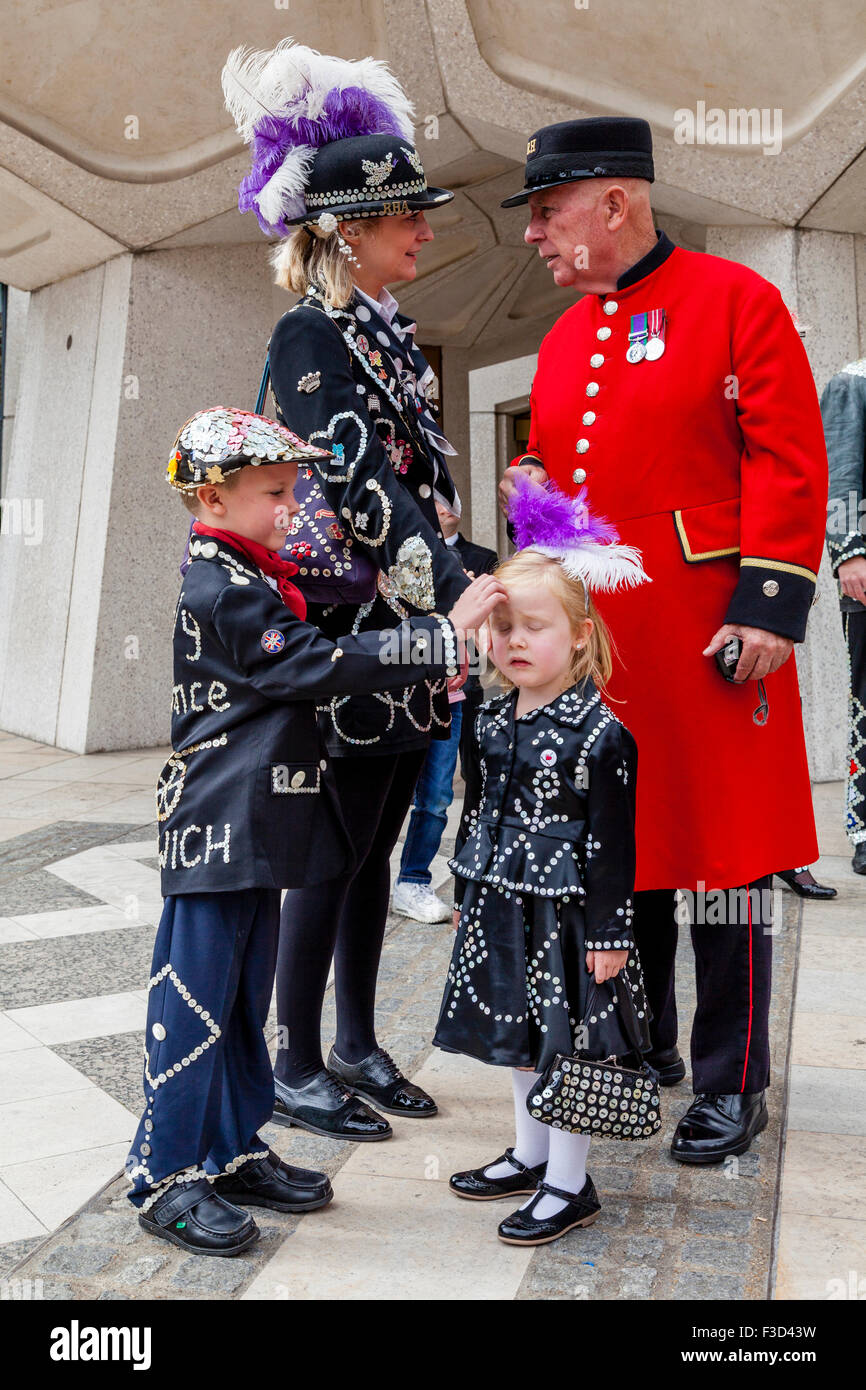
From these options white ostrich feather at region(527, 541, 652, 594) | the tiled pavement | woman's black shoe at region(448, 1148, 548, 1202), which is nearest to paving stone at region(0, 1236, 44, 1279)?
the tiled pavement

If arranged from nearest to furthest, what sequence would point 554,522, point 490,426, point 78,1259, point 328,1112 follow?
point 78,1259, point 554,522, point 328,1112, point 490,426

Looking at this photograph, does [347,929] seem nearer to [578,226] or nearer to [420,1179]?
[420,1179]

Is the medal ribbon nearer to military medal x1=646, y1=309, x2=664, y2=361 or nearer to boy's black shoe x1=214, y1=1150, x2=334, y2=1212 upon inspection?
military medal x1=646, y1=309, x2=664, y2=361

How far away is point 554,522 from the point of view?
8.36 ft

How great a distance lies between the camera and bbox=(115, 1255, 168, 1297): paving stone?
7.37ft

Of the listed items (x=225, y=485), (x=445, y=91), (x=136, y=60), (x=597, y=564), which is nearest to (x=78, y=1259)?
(x=225, y=485)

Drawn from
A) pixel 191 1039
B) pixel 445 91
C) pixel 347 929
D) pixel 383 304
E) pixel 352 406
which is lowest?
pixel 191 1039

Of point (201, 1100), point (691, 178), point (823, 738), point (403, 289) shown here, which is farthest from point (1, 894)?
point (403, 289)

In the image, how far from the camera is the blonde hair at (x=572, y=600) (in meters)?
2.46

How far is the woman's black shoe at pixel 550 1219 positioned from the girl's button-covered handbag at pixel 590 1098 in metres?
0.14

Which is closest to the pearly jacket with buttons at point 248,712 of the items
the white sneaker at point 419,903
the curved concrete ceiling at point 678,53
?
the white sneaker at point 419,903

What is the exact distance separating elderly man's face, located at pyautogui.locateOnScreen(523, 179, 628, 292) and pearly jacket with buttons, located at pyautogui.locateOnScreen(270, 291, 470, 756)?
0.34 m

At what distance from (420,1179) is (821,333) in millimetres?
5644

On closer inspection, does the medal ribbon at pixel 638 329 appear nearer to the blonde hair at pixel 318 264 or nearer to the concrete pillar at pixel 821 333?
the blonde hair at pixel 318 264
